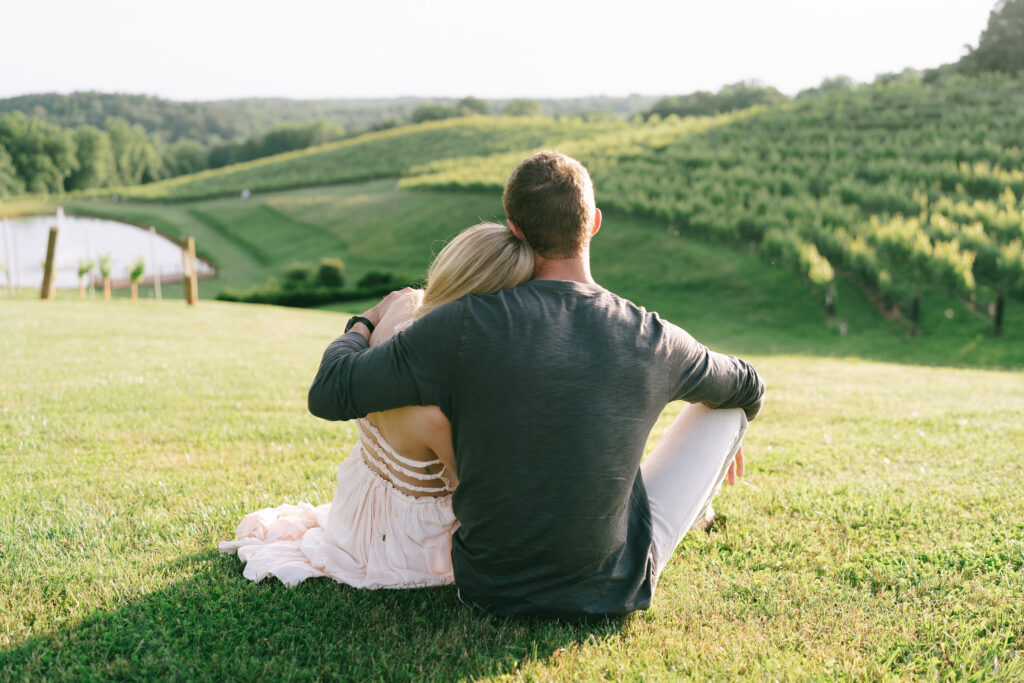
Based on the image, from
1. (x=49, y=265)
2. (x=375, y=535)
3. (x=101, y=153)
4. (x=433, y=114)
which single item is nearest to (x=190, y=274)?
(x=49, y=265)

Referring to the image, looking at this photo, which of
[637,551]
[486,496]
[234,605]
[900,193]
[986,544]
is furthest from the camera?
[900,193]

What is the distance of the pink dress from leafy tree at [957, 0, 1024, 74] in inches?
1941

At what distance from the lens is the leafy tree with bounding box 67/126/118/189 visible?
81062mm

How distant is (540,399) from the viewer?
2.56 meters

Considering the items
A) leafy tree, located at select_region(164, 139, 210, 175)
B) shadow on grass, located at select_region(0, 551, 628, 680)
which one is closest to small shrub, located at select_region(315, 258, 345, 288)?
shadow on grass, located at select_region(0, 551, 628, 680)

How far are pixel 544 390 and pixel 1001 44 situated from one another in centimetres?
5199

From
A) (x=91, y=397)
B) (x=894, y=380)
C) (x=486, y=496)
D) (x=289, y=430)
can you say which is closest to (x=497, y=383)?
(x=486, y=496)

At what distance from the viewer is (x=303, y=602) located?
3289 millimetres

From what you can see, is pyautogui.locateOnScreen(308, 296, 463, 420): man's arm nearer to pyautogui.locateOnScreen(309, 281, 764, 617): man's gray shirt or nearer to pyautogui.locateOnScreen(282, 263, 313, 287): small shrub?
pyautogui.locateOnScreen(309, 281, 764, 617): man's gray shirt

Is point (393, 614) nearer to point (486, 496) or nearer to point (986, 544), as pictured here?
point (486, 496)

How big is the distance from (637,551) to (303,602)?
1464 millimetres

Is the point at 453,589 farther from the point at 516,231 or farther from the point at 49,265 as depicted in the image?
the point at 49,265

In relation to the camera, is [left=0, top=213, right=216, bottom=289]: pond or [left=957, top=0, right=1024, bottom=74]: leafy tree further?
[left=957, top=0, right=1024, bottom=74]: leafy tree

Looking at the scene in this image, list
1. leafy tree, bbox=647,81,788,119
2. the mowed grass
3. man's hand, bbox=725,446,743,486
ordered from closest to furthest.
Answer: the mowed grass → man's hand, bbox=725,446,743,486 → leafy tree, bbox=647,81,788,119
